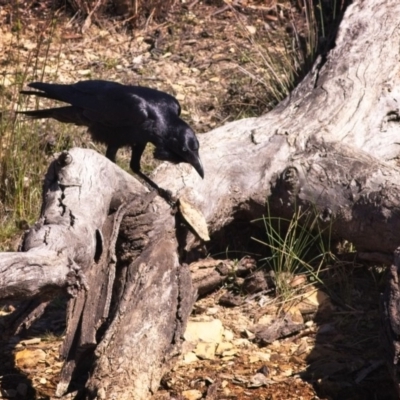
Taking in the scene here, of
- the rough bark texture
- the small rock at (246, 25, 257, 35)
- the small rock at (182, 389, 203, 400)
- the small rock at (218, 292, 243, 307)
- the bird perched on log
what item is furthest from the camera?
the small rock at (246, 25, 257, 35)

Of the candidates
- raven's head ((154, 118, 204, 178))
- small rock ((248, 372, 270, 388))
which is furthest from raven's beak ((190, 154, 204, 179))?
small rock ((248, 372, 270, 388))

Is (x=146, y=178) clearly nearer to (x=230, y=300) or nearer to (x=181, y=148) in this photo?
(x=181, y=148)

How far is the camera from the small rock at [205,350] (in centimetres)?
393

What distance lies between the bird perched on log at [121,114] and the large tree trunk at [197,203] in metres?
0.19

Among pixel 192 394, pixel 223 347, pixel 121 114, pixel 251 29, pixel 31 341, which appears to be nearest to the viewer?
pixel 192 394

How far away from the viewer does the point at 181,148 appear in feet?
14.3

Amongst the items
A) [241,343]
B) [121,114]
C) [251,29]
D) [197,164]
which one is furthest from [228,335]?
[251,29]

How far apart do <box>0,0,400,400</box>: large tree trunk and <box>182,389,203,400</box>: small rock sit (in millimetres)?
146

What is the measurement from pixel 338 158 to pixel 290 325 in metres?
0.84

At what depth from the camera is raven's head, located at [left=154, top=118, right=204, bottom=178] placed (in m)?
4.27

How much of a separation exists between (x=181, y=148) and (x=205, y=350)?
1.00 m

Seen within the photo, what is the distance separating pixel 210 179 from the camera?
14.4 ft

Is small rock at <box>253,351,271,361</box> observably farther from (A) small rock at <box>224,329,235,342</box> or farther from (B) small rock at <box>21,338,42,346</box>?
(B) small rock at <box>21,338,42,346</box>

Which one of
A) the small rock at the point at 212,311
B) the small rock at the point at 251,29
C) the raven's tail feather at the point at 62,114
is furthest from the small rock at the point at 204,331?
the small rock at the point at 251,29
